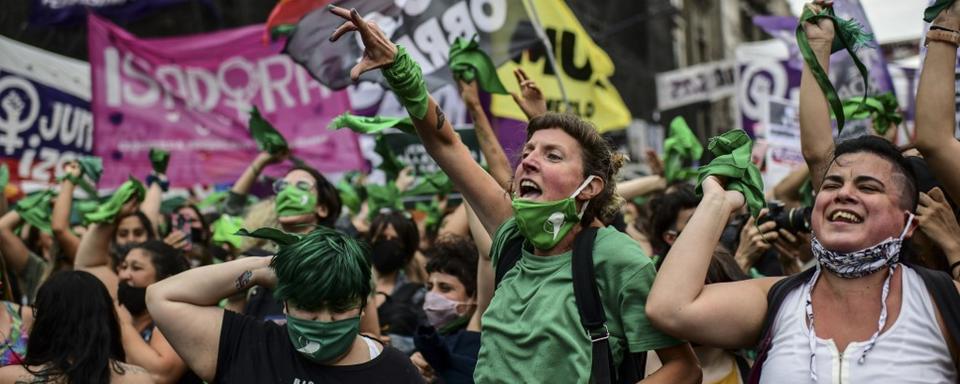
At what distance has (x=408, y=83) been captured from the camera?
3.07 meters

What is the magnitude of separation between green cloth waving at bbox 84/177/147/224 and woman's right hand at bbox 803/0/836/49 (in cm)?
401

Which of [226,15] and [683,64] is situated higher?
[226,15]

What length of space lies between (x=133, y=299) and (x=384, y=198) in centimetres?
280

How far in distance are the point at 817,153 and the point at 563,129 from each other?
858 mm

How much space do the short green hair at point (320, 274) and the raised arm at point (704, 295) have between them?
0.91 m

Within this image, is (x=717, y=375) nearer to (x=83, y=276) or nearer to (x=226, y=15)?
(x=83, y=276)

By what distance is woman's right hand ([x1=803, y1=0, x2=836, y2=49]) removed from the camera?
10.9ft

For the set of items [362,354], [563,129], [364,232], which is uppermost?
[563,129]

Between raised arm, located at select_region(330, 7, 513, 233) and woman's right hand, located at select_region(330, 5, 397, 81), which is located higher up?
woman's right hand, located at select_region(330, 5, 397, 81)

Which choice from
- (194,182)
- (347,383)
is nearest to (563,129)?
(347,383)

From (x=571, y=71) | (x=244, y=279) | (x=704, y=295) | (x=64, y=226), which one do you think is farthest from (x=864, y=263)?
(x=571, y=71)

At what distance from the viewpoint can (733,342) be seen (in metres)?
2.80

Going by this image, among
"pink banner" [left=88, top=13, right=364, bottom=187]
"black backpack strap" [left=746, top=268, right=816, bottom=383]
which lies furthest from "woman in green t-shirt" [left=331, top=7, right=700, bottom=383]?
"pink banner" [left=88, top=13, right=364, bottom=187]

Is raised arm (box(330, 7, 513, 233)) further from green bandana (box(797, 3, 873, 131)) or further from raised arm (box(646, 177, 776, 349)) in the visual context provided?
green bandana (box(797, 3, 873, 131))
